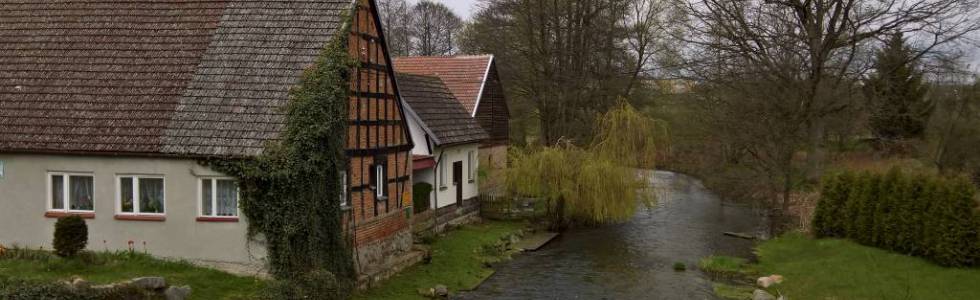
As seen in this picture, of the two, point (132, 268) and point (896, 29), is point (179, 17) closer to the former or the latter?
point (132, 268)

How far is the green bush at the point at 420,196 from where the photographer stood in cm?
2053

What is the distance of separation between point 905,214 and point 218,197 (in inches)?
572

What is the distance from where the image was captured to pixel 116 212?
531 inches

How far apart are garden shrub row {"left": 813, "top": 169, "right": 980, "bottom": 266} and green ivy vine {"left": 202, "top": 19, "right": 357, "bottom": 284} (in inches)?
482

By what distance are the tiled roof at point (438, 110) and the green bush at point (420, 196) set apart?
136cm

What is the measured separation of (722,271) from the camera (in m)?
18.2

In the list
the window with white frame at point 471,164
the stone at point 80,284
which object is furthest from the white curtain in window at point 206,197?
the window with white frame at point 471,164

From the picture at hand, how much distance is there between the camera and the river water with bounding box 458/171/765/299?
16.1 meters

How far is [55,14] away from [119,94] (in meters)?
3.13

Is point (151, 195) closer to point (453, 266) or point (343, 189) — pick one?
point (343, 189)

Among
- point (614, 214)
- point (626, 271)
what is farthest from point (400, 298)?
point (614, 214)

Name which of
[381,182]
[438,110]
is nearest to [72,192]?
[381,182]

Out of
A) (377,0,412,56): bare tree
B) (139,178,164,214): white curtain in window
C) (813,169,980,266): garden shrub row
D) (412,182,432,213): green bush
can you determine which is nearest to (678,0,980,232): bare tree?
(813,169,980,266): garden shrub row

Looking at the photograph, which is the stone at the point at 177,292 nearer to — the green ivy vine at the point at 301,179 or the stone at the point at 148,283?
the stone at the point at 148,283
